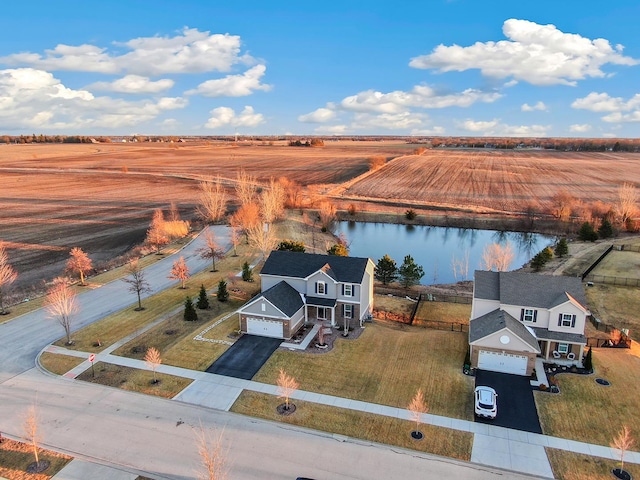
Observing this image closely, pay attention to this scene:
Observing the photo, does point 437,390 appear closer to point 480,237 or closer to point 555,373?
point 555,373

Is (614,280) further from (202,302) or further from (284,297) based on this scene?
(202,302)

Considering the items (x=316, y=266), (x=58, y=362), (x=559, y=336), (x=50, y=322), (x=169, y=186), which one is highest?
(x=169, y=186)

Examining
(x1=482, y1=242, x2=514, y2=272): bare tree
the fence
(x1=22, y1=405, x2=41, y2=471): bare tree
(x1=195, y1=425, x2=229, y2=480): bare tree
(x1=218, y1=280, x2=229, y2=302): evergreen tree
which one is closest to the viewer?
(x1=195, y1=425, x2=229, y2=480): bare tree

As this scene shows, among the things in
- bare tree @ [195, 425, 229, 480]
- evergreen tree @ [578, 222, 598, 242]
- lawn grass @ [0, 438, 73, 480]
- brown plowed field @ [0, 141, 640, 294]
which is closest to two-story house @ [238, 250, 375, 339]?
bare tree @ [195, 425, 229, 480]

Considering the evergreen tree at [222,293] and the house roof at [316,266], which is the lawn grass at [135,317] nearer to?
the evergreen tree at [222,293]

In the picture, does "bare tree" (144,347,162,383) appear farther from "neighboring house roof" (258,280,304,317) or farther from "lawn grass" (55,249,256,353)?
"neighboring house roof" (258,280,304,317)

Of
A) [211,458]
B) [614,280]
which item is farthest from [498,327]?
[614,280]
